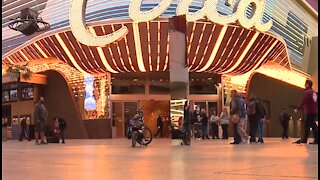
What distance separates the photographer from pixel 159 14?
25.2 m

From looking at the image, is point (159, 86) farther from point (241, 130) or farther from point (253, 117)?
point (241, 130)

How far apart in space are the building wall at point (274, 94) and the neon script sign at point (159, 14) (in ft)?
25.4

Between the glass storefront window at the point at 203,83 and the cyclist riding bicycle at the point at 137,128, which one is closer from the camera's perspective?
the cyclist riding bicycle at the point at 137,128

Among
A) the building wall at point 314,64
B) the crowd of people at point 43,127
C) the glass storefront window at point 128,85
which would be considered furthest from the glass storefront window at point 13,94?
the building wall at point 314,64

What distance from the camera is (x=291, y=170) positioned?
6.60 meters

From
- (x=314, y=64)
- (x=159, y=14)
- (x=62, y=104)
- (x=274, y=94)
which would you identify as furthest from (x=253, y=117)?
(x=314, y=64)

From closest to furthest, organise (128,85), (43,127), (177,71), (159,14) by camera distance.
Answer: (177,71) → (43,127) → (159,14) → (128,85)

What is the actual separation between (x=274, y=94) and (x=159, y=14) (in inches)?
591

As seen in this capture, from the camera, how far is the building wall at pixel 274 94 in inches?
1361

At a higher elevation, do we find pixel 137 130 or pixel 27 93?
pixel 27 93

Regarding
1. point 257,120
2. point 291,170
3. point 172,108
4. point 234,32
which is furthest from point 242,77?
point 291,170

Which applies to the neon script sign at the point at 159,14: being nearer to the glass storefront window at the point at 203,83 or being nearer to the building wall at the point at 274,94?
the glass storefront window at the point at 203,83

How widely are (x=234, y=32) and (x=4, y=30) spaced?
15.6 meters

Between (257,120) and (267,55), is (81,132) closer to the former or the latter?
(267,55)
